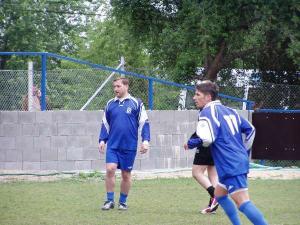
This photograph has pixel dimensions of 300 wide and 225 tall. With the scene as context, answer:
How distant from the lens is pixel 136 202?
1201 cm

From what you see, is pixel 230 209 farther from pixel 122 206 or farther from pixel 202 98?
pixel 122 206

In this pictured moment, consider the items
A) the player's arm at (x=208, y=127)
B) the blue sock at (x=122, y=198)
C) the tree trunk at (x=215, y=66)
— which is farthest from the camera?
the tree trunk at (x=215, y=66)

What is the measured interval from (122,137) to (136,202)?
134cm

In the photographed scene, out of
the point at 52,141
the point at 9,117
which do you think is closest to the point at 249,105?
the point at 52,141

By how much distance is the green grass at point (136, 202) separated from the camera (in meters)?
9.92

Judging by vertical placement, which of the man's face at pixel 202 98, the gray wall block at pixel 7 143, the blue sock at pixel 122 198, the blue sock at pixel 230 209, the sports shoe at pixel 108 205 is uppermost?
the man's face at pixel 202 98

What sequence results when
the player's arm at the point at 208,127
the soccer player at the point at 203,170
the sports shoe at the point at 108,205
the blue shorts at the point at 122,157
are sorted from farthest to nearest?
the blue shorts at the point at 122,157 → the sports shoe at the point at 108,205 → the soccer player at the point at 203,170 → the player's arm at the point at 208,127

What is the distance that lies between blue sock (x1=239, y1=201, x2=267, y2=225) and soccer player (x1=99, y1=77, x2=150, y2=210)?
3.50 meters

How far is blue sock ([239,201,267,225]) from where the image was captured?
25.2 ft

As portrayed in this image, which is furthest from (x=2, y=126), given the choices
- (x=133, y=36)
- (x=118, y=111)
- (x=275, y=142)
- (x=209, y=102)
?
(x=133, y=36)

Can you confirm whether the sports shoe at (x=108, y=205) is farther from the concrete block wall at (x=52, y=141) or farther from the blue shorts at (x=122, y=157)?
the concrete block wall at (x=52, y=141)

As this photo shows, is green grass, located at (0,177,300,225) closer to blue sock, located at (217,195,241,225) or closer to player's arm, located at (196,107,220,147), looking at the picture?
blue sock, located at (217,195,241,225)

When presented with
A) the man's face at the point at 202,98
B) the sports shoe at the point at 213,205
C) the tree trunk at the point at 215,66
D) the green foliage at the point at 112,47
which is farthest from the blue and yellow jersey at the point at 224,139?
the green foliage at the point at 112,47

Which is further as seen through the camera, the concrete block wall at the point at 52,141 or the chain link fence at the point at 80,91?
the chain link fence at the point at 80,91
